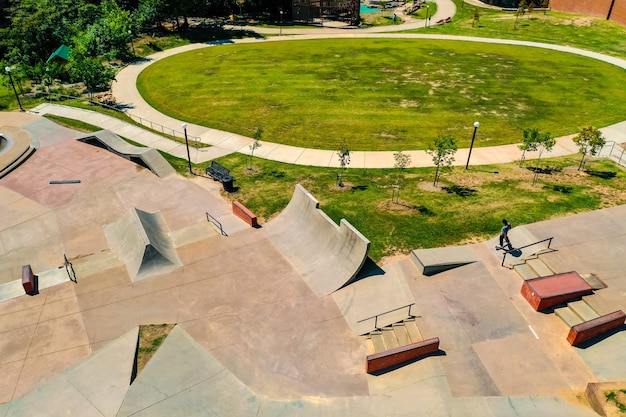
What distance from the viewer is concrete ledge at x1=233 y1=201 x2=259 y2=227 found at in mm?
21625

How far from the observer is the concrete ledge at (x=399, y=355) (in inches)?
567

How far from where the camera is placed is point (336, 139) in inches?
1258

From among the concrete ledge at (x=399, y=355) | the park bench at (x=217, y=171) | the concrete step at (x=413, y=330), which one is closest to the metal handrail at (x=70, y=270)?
the park bench at (x=217, y=171)

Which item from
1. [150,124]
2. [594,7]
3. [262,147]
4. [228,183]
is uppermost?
[594,7]

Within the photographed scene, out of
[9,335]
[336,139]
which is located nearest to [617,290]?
[336,139]

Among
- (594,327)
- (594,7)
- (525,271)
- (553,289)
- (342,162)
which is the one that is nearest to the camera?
(594,327)

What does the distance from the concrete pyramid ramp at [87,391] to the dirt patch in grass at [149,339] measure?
0.99 feet

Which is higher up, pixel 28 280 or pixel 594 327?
pixel 594 327

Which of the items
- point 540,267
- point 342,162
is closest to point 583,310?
point 540,267

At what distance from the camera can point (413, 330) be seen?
51.5 ft

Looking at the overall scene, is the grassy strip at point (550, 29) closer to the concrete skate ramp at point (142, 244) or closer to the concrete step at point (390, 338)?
the concrete step at point (390, 338)

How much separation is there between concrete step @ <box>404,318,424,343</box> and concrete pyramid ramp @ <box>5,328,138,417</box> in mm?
9503

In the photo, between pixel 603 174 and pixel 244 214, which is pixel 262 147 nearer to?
pixel 244 214

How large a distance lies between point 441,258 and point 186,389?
11195 mm
